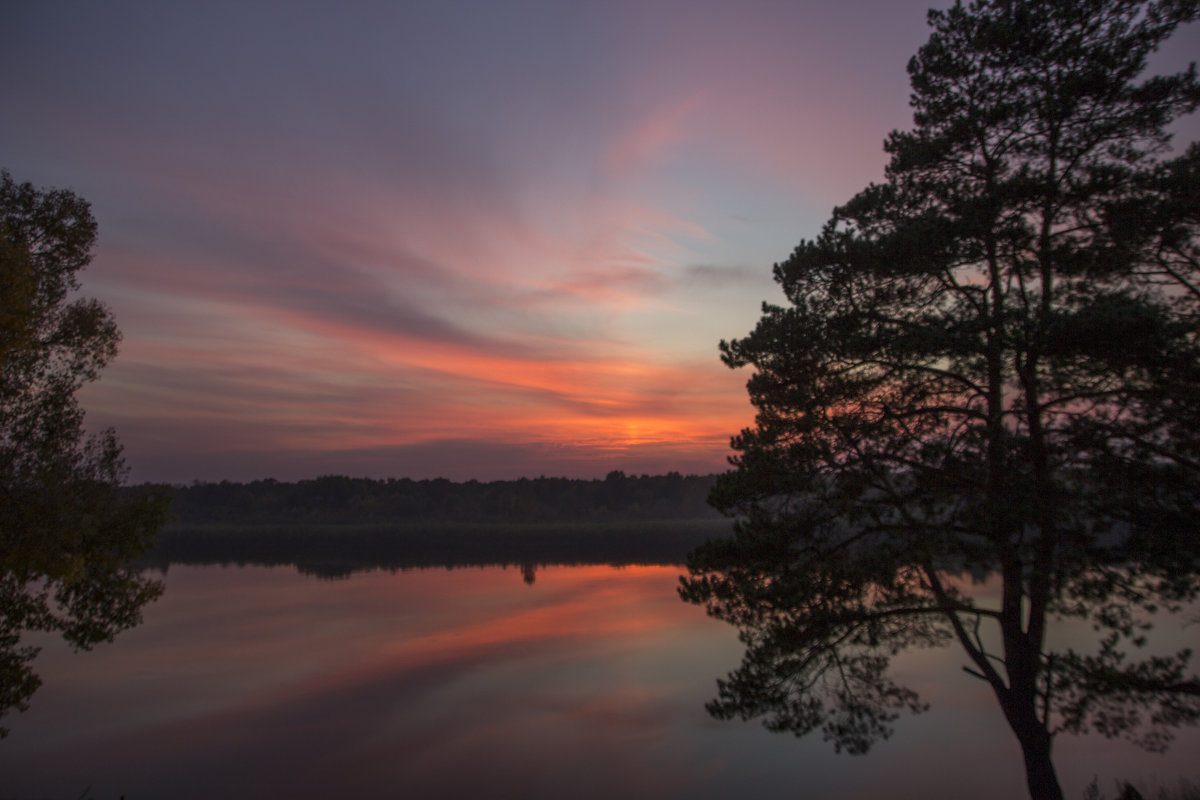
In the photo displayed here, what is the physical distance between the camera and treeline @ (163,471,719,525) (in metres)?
160

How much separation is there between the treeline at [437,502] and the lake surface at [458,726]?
128036mm

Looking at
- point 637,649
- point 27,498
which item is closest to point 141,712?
point 27,498

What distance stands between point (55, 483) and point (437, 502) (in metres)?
162

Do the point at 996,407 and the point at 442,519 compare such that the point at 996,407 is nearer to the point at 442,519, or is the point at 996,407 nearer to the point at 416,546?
the point at 416,546

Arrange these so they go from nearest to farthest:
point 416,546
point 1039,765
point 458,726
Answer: point 1039,765 < point 458,726 < point 416,546

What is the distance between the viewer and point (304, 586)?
5038 cm

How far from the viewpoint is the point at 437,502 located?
168000mm

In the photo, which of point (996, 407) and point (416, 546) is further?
point (416, 546)

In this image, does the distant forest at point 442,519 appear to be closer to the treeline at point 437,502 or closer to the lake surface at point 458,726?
the treeline at point 437,502

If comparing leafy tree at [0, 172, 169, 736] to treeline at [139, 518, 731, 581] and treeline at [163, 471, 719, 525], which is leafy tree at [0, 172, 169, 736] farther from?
treeline at [163, 471, 719, 525]

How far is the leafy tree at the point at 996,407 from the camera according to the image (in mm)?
8656

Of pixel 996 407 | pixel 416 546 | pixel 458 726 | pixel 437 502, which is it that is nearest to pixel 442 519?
pixel 437 502

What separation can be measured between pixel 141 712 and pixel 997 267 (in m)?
27.0

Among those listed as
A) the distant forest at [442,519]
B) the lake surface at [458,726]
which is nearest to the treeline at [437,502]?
the distant forest at [442,519]
